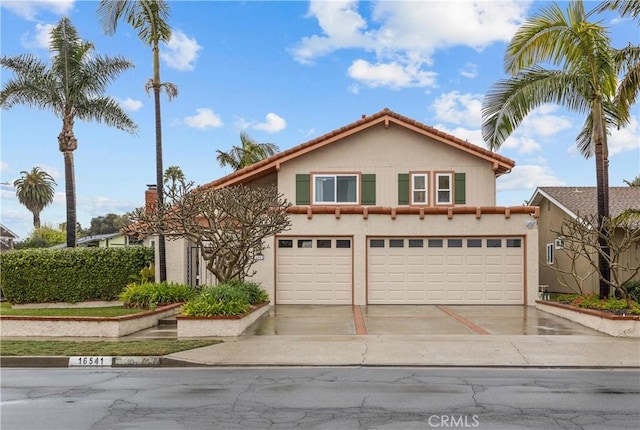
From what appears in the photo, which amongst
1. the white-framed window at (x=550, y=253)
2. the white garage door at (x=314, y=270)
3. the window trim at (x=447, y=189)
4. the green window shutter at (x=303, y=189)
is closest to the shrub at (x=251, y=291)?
the white garage door at (x=314, y=270)

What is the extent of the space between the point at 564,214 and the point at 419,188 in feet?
20.9

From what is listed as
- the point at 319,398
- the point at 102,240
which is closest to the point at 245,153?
the point at 102,240

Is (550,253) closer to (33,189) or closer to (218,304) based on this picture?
(218,304)

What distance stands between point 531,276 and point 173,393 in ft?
50.2

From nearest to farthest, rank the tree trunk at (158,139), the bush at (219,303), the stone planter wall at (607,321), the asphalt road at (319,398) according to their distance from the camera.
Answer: the asphalt road at (319,398)
the stone planter wall at (607,321)
the bush at (219,303)
the tree trunk at (158,139)

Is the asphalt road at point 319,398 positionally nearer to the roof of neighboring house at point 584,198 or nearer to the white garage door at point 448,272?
the white garage door at point 448,272

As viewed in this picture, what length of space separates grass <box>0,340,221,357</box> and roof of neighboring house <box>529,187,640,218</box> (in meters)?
16.4

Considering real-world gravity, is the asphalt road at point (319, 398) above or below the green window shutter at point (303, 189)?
below

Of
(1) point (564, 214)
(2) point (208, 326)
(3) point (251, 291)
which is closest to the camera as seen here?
(2) point (208, 326)

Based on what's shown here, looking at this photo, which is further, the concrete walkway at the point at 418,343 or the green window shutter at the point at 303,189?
the green window shutter at the point at 303,189

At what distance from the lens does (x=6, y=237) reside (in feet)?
178

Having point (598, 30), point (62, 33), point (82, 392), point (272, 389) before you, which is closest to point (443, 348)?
point (272, 389)

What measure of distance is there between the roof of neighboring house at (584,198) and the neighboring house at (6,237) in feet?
149

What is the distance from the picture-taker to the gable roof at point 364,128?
23.2 meters
